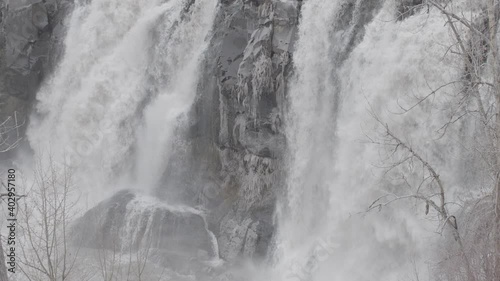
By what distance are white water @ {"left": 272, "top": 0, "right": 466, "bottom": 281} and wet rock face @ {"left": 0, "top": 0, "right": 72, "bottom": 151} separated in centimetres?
1129

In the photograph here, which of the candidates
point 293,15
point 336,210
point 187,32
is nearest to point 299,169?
point 336,210

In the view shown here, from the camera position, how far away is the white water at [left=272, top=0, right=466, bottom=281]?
441 inches

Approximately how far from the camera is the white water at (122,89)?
58.3 feet

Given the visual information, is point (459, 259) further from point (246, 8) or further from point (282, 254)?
point (246, 8)

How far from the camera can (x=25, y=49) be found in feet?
68.8

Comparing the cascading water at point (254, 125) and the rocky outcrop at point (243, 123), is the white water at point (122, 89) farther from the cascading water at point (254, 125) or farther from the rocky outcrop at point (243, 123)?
the rocky outcrop at point (243, 123)

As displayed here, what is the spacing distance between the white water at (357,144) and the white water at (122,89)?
14.8ft

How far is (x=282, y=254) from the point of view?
14492 mm

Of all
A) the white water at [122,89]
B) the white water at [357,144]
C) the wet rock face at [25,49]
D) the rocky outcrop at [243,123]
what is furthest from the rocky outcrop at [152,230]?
the wet rock face at [25,49]

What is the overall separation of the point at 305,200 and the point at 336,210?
1.53m

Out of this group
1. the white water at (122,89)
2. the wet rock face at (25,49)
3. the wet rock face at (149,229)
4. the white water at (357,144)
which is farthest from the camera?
the wet rock face at (25,49)

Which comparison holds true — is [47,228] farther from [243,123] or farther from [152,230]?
[243,123]

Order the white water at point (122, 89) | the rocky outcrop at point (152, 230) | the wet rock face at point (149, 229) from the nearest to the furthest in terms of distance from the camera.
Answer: the rocky outcrop at point (152, 230), the wet rock face at point (149, 229), the white water at point (122, 89)

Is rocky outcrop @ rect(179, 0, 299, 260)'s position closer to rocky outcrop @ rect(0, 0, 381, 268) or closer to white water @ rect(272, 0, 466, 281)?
rocky outcrop @ rect(0, 0, 381, 268)
